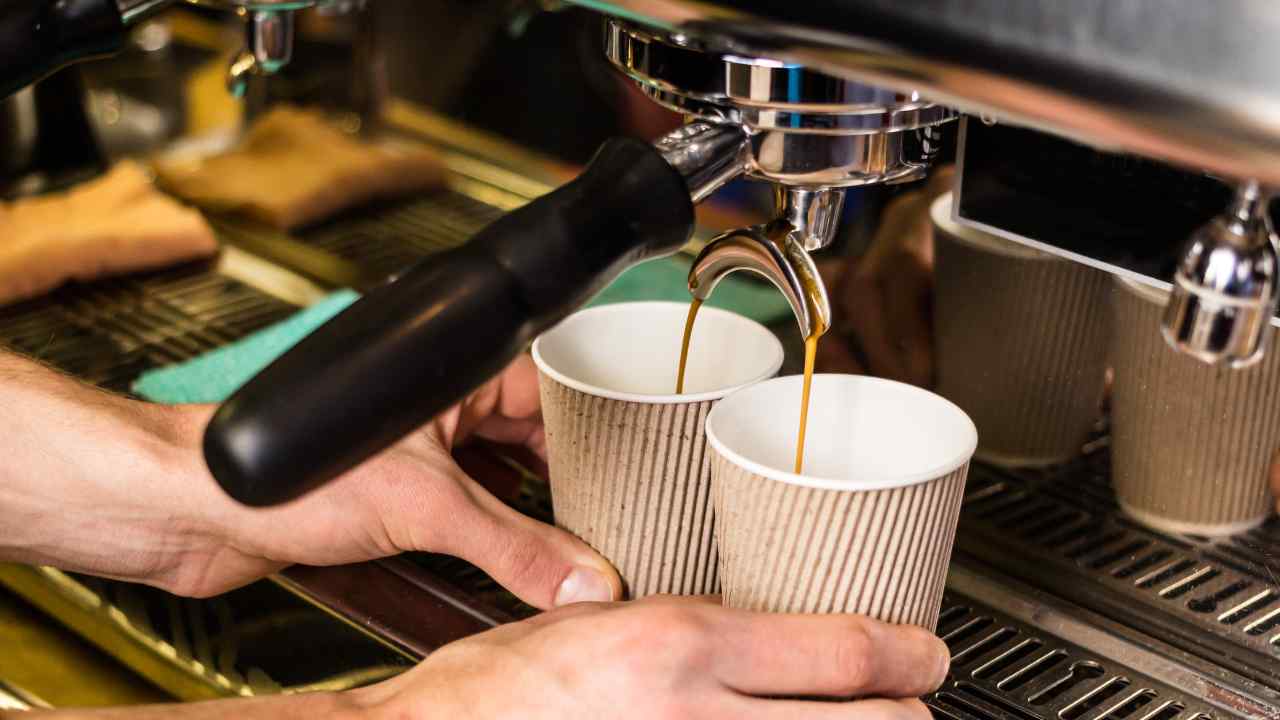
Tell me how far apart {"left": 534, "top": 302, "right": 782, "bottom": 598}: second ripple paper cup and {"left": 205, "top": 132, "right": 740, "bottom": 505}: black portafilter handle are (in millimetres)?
132

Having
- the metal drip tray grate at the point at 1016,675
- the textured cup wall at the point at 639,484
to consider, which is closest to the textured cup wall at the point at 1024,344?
the metal drip tray grate at the point at 1016,675

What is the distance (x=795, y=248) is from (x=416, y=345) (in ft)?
0.55

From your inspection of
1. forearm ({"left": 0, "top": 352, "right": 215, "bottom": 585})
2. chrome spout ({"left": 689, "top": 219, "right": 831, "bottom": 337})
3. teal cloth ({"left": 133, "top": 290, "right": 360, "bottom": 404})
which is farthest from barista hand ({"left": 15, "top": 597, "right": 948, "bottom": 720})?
teal cloth ({"left": 133, "top": 290, "right": 360, "bottom": 404})

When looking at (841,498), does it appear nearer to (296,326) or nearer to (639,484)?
(639,484)

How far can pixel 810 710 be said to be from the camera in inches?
19.3

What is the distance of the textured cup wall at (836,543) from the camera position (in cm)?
50

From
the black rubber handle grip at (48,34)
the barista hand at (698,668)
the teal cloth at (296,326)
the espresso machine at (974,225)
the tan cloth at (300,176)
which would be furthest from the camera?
the tan cloth at (300,176)

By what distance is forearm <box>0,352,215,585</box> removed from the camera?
0.68 meters

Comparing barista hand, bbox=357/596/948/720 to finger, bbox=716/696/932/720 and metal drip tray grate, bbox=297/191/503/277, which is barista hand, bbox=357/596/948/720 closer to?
finger, bbox=716/696/932/720

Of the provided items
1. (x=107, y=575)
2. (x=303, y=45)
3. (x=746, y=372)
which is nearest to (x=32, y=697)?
(x=107, y=575)

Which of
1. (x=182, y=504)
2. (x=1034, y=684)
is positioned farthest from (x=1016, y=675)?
(x=182, y=504)

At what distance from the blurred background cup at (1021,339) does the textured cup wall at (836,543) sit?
24 cm

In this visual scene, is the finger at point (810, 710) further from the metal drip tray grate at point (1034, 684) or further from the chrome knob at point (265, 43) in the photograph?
the chrome knob at point (265, 43)

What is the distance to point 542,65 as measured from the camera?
5.07 ft
